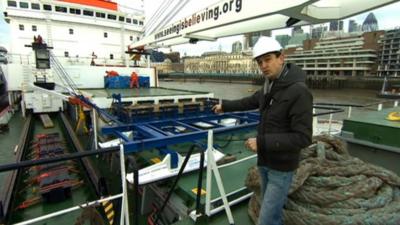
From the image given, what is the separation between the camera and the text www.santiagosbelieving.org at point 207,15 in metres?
4.28

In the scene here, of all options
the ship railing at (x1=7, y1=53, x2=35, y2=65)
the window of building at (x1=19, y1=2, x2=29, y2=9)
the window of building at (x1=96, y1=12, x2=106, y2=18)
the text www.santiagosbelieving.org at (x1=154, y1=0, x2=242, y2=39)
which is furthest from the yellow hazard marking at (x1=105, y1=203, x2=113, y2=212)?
the window of building at (x1=96, y1=12, x2=106, y2=18)

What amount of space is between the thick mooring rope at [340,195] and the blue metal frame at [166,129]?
0.99 metres

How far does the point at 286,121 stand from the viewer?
168 centimetres

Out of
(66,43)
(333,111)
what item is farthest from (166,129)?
(66,43)

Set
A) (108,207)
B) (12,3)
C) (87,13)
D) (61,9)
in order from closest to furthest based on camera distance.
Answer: (108,207) < (12,3) < (61,9) < (87,13)

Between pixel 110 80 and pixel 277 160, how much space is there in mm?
12395

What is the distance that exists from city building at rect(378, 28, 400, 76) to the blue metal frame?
71446mm

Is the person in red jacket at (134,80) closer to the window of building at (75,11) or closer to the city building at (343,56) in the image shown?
the window of building at (75,11)

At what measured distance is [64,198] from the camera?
502 centimetres

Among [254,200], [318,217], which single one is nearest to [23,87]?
[254,200]

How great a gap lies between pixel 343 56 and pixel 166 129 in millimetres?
80920

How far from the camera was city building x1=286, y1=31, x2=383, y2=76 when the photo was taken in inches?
2687

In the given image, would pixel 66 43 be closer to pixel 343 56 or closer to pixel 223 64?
pixel 343 56

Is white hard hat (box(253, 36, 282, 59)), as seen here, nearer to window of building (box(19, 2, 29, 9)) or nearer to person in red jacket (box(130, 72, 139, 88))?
person in red jacket (box(130, 72, 139, 88))
